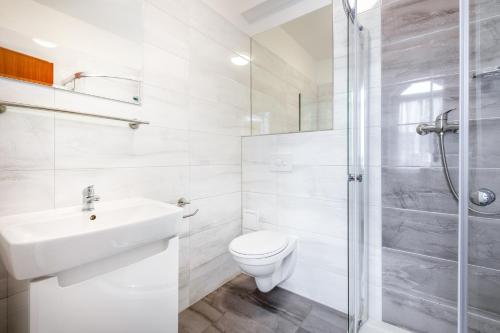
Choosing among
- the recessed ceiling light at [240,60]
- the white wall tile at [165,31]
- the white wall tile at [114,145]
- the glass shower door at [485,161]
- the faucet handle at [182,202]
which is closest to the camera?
the glass shower door at [485,161]

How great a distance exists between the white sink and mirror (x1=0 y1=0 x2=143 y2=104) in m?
0.57

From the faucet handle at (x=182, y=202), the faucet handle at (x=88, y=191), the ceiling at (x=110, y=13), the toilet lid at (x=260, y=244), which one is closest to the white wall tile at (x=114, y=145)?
the faucet handle at (x=88, y=191)

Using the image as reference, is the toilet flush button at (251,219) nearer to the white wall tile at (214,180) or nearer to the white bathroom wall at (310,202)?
the white bathroom wall at (310,202)

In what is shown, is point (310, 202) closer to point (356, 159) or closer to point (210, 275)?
point (356, 159)

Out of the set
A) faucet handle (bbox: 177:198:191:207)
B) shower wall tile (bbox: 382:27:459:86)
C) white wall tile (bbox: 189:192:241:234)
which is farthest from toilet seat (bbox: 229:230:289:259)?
shower wall tile (bbox: 382:27:459:86)

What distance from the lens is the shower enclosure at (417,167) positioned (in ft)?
3.14

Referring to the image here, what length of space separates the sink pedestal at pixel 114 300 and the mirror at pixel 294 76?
4.26 feet

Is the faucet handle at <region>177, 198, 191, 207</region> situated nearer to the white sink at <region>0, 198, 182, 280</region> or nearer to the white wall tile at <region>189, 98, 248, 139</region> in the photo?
the white sink at <region>0, 198, 182, 280</region>

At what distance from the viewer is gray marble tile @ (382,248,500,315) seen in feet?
3.27

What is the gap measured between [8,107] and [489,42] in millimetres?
1950

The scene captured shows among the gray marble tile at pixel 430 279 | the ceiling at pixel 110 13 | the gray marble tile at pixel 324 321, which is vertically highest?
the ceiling at pixel 110 13

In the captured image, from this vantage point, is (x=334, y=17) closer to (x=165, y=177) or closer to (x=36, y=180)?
(x=165, y=177)

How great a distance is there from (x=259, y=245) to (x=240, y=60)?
157 cm

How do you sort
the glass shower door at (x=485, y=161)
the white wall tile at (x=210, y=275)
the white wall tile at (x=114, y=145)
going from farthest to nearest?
the white wall tile at (x=210, y=275)
the white wall tile at (x=114, y=145)
the glass shower door at (x=485, y=161)
